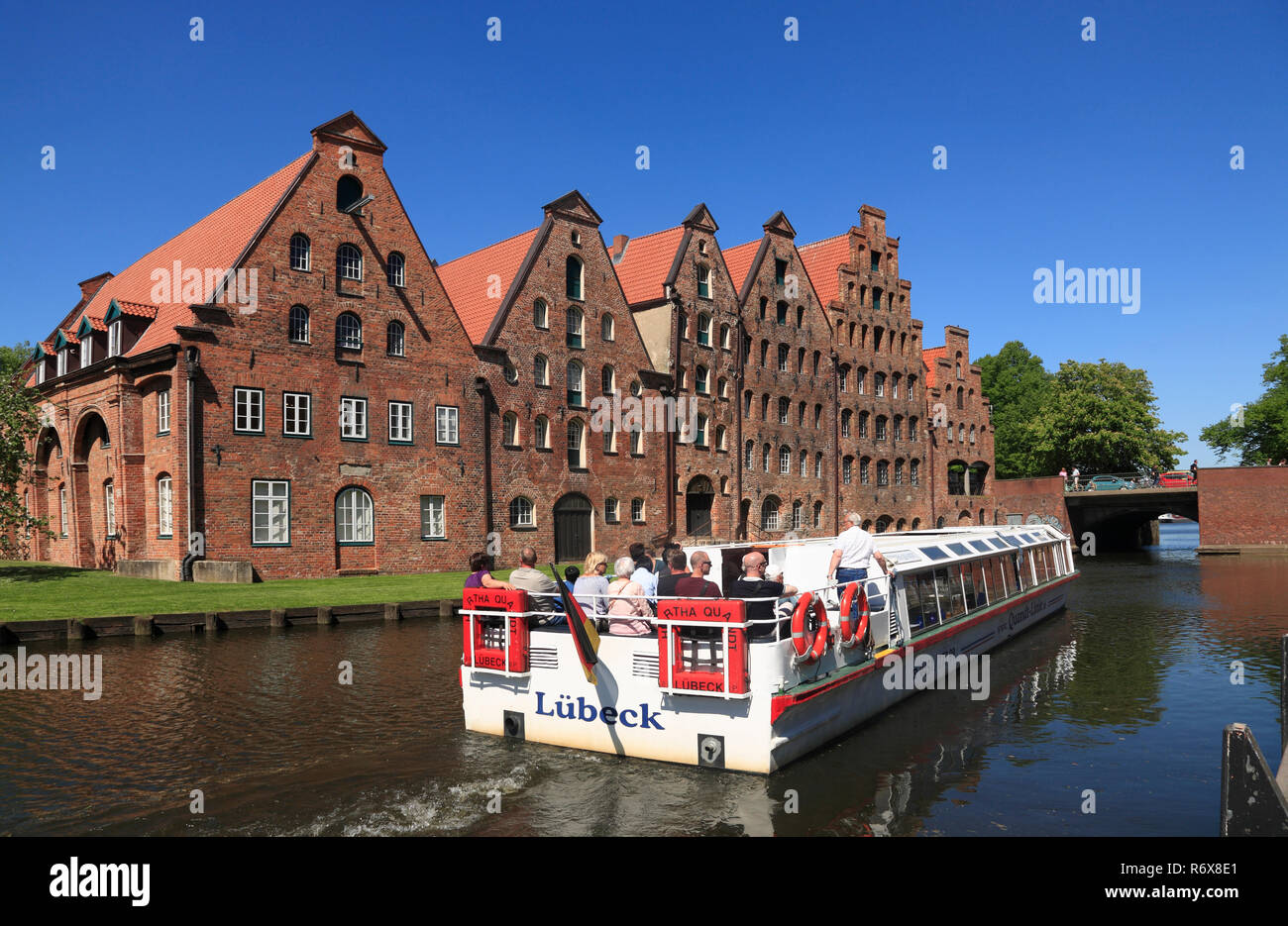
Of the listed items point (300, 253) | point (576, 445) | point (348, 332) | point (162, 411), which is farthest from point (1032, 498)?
point (162, 411)

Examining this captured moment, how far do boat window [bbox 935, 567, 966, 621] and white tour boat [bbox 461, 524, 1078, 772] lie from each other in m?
1.74

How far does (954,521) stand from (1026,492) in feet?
20.2

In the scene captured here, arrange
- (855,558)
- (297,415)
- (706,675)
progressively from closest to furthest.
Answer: (706,675) < (855,558) < (297,415)

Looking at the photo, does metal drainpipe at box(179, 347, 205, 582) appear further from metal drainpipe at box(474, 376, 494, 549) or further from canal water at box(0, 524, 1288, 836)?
metal drainpipe at box(474, 376, 494, 549)

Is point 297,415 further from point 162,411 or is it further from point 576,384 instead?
point 576,384

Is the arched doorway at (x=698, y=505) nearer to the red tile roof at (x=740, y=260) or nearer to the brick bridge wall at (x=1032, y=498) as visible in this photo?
the red tile roof at (x=740, y=260)

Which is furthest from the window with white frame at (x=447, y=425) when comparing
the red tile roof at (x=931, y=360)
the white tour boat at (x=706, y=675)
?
the red tile roof at (x=931, y=360)

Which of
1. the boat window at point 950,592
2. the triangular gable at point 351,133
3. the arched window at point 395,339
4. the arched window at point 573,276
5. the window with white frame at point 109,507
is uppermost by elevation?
the triangular gable at point 351,133

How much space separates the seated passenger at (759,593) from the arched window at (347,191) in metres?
25.4

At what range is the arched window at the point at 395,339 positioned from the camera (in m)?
32.8

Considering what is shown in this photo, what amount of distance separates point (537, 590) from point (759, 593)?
115 inches

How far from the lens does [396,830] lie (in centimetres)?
820

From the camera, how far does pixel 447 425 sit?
1346 inches
